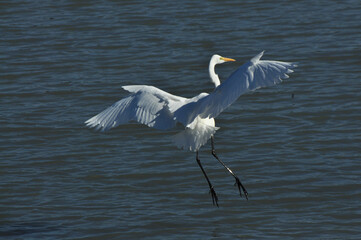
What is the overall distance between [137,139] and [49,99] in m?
1.94

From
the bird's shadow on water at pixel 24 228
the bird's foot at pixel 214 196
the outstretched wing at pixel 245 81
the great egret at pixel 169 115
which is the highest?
the outstretched wing at pixel 245 81

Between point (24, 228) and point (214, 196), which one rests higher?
point (214, 196)

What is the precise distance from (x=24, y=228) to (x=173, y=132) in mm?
2774

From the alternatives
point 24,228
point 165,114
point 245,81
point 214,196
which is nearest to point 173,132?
point 214,196

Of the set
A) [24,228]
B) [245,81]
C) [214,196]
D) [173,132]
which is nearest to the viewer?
[245,81]

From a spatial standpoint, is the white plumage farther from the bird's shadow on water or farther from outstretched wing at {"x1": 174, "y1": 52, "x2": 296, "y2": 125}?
the bird's shadow on water

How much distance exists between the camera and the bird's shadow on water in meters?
6.94

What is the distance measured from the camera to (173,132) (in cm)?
932

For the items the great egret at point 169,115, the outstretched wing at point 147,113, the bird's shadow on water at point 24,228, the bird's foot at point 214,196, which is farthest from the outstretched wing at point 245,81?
the bird's shadow on water at point 24,228

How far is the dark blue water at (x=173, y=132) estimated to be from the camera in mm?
7062

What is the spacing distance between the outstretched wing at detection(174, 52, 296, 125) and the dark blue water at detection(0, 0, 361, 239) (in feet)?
4.13

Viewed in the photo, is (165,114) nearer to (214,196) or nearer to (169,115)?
(169,115)

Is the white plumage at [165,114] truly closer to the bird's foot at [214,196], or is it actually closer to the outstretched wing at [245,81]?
the outstretched wing at [245,81]

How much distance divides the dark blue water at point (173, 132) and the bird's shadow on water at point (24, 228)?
2 centimetres
